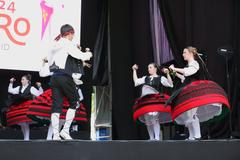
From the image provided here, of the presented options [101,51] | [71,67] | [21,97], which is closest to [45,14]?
[101,51]

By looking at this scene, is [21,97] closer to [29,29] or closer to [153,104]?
[29,29]

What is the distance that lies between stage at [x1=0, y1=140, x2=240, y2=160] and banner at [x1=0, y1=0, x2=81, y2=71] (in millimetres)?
3238

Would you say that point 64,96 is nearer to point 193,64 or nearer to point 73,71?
point 73,71

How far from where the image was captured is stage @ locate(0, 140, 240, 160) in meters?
3.78

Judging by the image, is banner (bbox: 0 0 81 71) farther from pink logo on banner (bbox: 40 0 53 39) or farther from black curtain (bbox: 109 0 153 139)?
black curtain (bbox: 109 0 153 139)

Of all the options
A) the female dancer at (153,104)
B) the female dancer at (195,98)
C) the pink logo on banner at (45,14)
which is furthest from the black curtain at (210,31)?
the pink logo on banner at (45,14)

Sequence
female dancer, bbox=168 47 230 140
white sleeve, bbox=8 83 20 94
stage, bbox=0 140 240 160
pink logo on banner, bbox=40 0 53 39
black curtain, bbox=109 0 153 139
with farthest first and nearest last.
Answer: black curtain, bbox=109 0 153 139
pink logo on banner, bbox=40 0 53 39
white sleeve, bbox=8 83 20 94
female dancer, bbox=168 47 230 140
stage, bbox=0 140 240 160

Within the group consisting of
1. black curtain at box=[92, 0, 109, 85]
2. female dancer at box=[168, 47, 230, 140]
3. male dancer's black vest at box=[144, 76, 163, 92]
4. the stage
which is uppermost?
black curtain at box=[92, 0, 109, 85]

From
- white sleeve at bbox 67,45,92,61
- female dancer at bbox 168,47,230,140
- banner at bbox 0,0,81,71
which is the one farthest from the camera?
banner at bbox 0,0,81,71

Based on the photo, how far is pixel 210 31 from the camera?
6750 mm

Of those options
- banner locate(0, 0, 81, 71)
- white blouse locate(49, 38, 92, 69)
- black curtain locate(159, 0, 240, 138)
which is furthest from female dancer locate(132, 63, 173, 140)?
banner locate(0, 0, 81, 71)

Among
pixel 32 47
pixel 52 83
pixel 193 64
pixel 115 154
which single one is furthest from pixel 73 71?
pixel 32 47

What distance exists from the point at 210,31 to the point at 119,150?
3413mm

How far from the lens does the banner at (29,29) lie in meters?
6.83
